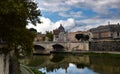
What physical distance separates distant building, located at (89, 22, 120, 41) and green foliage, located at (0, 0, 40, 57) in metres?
90.6

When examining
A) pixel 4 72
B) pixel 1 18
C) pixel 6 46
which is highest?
pixel 1 18

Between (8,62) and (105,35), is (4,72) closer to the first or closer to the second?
(8,62)

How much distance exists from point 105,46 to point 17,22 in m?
72.5

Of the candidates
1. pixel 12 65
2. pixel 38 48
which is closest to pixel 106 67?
pixel 12 65

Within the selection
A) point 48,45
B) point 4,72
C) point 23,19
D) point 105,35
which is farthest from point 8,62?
point 105,35

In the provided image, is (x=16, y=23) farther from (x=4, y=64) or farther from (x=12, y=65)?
(x=12, y=65)

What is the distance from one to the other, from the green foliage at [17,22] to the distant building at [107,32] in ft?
297

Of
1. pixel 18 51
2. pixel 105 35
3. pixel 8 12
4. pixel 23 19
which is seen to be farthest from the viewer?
pixel 105 35

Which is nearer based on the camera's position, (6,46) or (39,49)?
(6,46)

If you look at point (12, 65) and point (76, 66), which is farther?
point (76, 66)

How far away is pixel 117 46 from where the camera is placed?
279 ft

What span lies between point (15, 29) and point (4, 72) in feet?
7.81

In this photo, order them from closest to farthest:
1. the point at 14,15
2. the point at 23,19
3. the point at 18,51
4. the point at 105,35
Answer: the point at 14,15 → the point at 23,19 → the point at 18,51 → the point at 105,35

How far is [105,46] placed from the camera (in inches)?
3450
